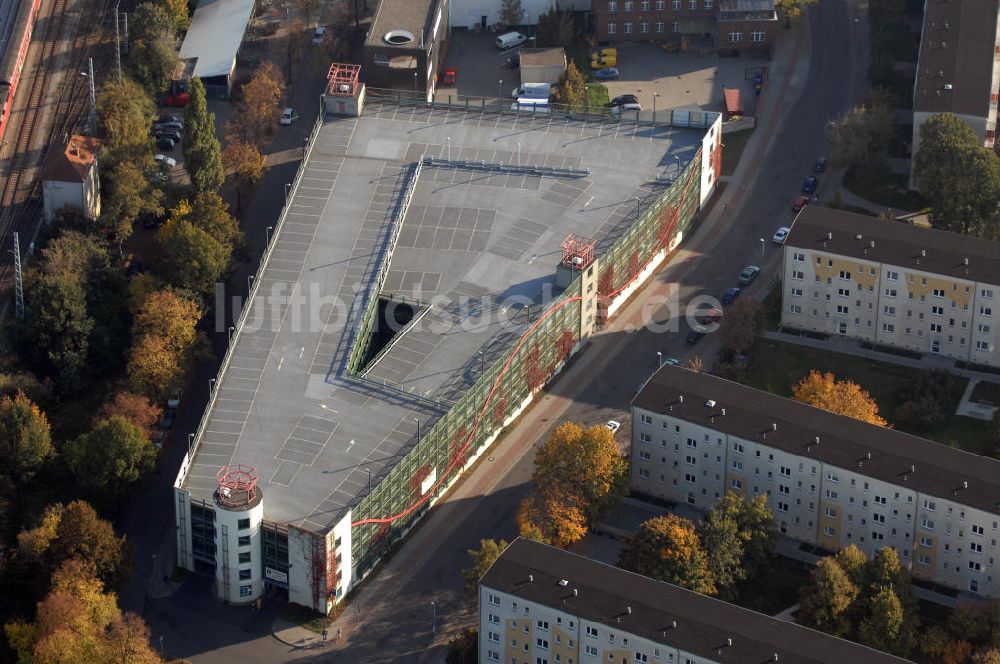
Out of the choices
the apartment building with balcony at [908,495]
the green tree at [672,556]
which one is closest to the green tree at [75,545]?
the green tree at [672,556]

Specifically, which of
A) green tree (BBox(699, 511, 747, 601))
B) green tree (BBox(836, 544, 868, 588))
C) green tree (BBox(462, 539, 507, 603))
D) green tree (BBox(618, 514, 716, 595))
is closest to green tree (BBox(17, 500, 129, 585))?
green tree (BBox(462, 539, 507, 603))

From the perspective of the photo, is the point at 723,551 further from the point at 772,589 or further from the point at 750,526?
the point at 772,589

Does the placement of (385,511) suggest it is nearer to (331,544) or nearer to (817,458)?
(331,544)

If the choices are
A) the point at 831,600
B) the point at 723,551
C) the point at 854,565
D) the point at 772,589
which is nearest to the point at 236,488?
the point at 723,551

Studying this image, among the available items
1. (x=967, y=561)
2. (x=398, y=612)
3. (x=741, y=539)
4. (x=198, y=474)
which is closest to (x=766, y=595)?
(x=741, y=539)

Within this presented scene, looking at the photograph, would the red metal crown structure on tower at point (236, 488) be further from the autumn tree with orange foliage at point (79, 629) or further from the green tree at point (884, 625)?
the green tree at point (884, 625)

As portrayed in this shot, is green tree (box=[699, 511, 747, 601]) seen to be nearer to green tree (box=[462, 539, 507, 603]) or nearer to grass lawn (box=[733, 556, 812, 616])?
grass lawn (box=[733, 556, 812, 616])
